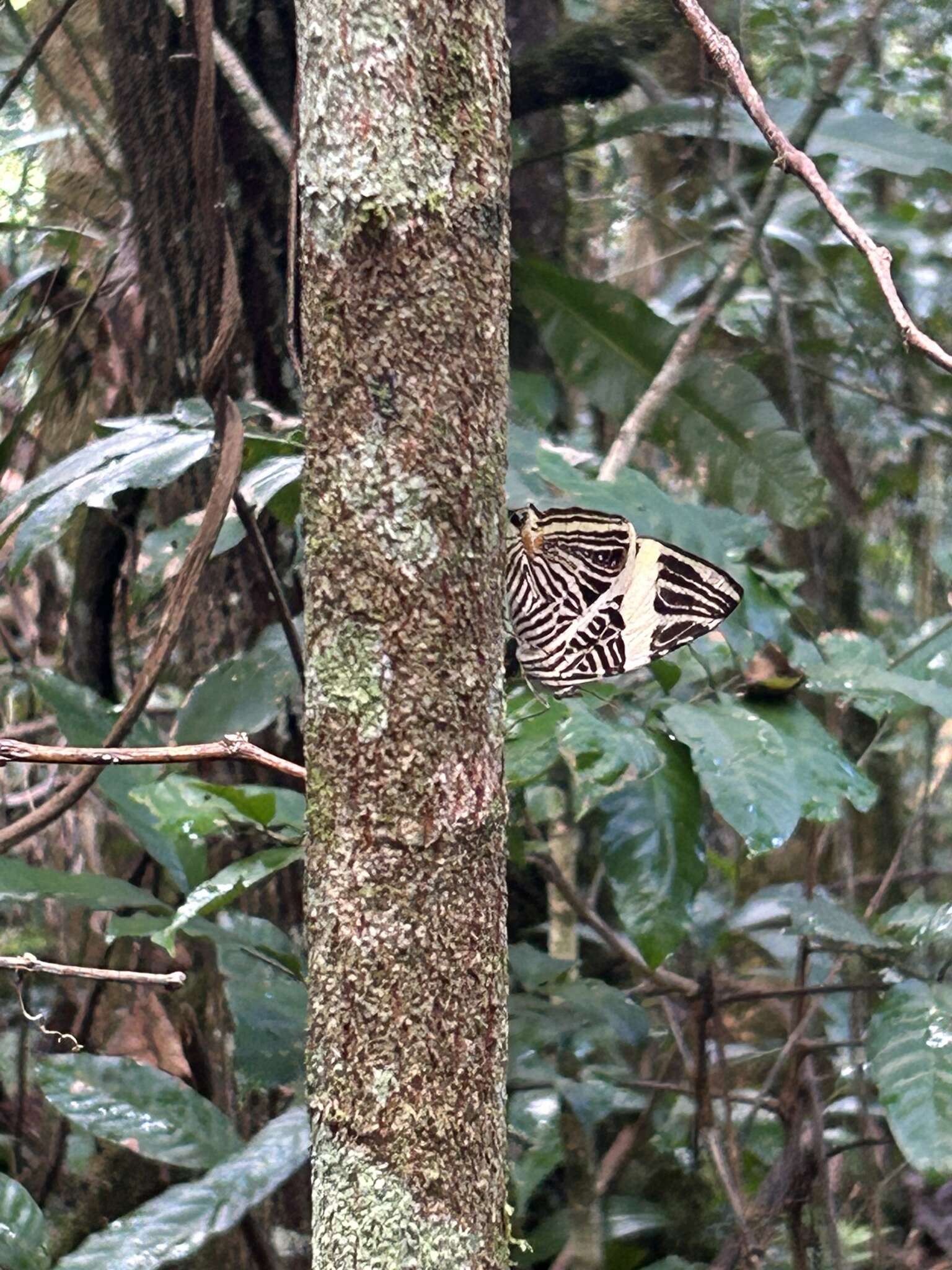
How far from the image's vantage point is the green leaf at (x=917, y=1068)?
125 cm

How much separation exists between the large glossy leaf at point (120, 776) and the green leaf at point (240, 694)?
60mm

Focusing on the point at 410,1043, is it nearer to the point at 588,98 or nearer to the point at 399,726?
the point at 399,726

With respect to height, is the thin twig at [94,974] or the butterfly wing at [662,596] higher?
the thin twig at [94,974]

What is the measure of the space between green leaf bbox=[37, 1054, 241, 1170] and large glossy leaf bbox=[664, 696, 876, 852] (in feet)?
2.01

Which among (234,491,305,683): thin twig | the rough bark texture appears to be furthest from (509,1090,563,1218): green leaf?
the rough bark texture

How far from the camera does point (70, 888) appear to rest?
124 cm

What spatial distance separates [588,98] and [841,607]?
1173 millimetres

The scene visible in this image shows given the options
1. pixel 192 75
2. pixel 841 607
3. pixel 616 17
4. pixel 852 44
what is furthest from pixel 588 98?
pixel 841 607

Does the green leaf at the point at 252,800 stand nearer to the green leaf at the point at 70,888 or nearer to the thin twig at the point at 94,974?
the green leaf at the point at 70,888

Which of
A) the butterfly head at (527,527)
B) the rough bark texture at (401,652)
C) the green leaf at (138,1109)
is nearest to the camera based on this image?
the rough bark texture at (401,652)

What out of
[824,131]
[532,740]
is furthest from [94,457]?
[824,131]

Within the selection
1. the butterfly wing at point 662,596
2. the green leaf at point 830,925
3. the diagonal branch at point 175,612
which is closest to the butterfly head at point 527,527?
the butterfly wing at point 662,596

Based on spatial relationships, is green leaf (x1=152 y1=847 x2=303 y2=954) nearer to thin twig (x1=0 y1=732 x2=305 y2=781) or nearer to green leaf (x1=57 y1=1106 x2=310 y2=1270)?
green leaf (x1=57 y1=1106 x2=310 y2=1270)

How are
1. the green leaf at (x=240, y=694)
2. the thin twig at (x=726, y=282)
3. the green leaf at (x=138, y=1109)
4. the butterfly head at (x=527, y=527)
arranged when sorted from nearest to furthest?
the butterfly head at (x=527, y=527)
the green leaf at (x=138, y=1109)
the green leaf at (x=240, y=694)
the thin twig at (x=726, y=282)
